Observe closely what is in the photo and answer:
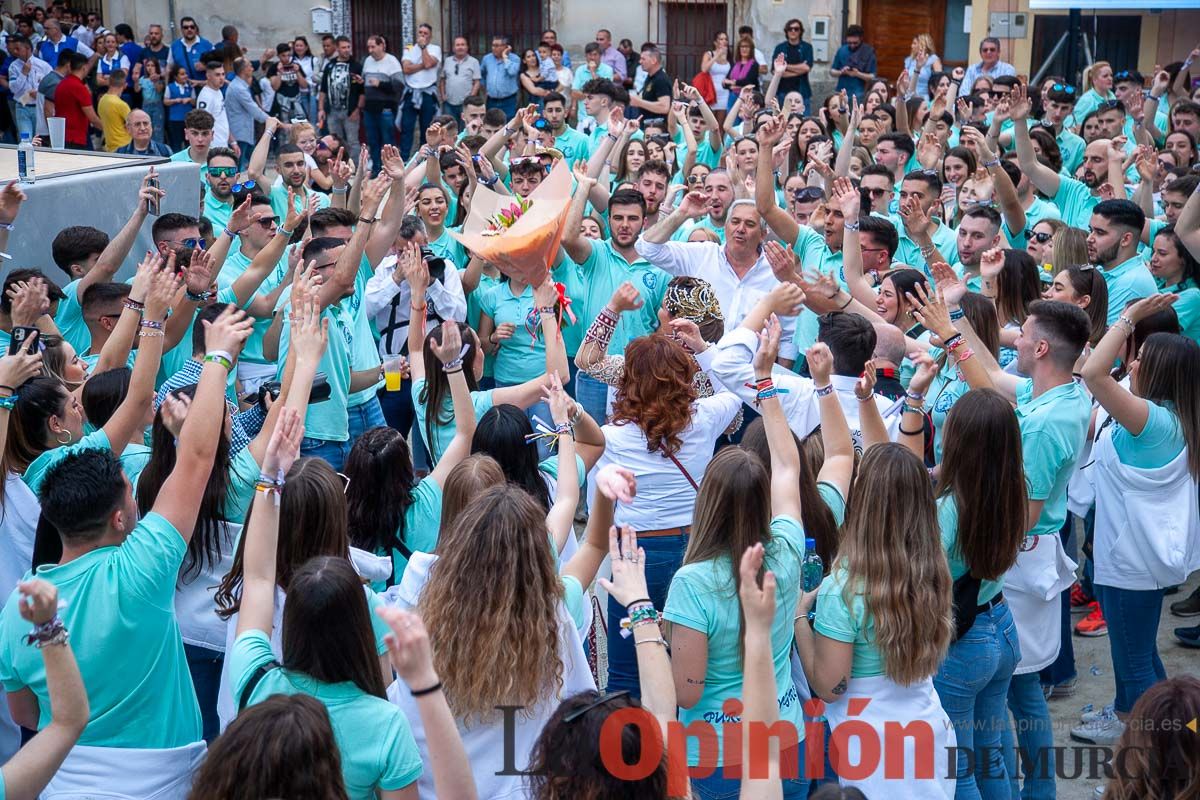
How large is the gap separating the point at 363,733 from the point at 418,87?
637 inches

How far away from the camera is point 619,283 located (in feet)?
22.4

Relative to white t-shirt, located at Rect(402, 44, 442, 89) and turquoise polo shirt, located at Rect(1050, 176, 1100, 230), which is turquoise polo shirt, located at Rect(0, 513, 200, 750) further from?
white t-shirt, located at Rect(402, 44, 442, 89)

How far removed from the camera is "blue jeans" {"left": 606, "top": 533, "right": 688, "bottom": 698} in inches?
164

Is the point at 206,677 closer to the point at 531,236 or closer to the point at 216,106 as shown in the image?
the point at 531,236

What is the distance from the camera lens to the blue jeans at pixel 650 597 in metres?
4.16

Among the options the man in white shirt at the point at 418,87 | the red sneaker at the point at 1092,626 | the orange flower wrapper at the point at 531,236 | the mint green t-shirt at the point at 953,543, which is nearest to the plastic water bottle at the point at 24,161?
the orange flower wrapper at the point at 531,236

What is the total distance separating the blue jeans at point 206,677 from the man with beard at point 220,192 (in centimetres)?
547

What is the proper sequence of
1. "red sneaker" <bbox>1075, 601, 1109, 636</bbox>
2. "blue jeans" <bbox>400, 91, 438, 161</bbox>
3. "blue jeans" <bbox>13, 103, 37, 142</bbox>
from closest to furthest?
"red sneaker" <bbox>1075, 601, 1109, 636</bbox> → "blue jeans" <bbox>13, 103, 37, 142</bbox> → "blue jeans" <bbox>400, 91, 438, 161</bbox>

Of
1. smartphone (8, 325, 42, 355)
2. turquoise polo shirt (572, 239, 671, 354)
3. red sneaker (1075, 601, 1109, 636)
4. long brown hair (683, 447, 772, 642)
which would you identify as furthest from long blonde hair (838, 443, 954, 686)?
turquoise polo shirt (572, 239, 671, 354)

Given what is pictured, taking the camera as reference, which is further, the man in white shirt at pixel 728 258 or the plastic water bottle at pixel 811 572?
the man in white shirt at pixel 728 258

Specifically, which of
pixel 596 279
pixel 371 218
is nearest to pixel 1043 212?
pixel 596 279

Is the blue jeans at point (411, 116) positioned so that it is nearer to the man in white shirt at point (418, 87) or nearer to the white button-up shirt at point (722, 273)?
the man in white shirt at point (418, 87)

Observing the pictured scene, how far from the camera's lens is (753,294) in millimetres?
6426

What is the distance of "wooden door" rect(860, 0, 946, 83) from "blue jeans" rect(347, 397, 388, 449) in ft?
53.3
